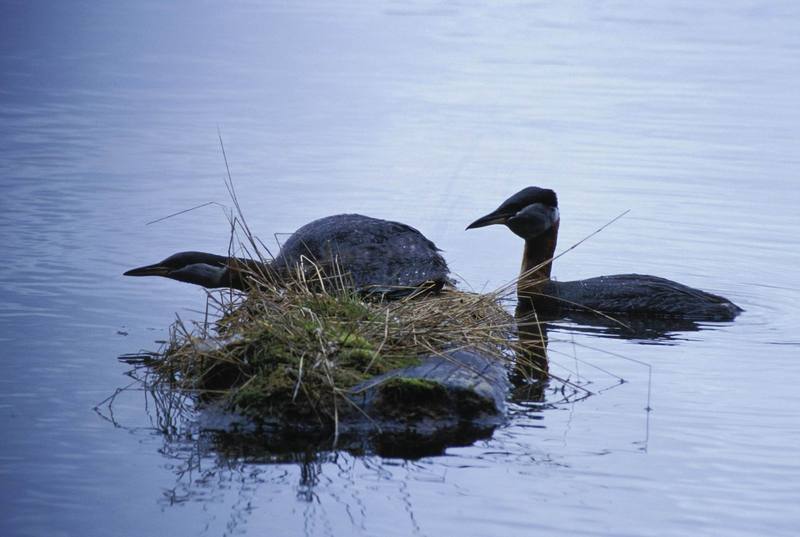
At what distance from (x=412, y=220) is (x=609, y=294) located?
330 centimetres

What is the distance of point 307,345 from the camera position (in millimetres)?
7785

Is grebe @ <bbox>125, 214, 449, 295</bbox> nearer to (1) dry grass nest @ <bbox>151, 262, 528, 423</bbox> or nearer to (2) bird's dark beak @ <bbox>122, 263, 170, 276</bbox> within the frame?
(2) bird's dark beak @ <bbox>122, 263, 170, 276</bbox>

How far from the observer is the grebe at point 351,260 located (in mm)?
10102

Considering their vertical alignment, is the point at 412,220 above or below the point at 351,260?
above

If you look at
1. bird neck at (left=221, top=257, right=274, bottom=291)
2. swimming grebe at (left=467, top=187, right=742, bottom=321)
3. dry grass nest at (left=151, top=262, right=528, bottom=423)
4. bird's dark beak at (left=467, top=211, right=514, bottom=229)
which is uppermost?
bird's dark beak at (left=467, top=211, right=514, bottom=229)

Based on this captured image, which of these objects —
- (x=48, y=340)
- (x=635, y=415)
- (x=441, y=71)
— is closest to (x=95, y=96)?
(x=441, y=71)

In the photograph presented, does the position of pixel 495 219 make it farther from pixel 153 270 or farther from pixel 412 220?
pixel 153 270

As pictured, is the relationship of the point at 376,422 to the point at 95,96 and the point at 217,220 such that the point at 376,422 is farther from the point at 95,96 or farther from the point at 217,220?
the point at 95,96

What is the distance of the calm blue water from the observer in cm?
682

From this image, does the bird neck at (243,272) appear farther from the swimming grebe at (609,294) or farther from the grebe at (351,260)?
the swimming grebe at (609,294)

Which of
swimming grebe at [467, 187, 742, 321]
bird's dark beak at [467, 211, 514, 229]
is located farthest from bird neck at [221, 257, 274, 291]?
bird's dark beak at [467, 211, 514, 229]

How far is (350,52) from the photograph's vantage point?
30359mm

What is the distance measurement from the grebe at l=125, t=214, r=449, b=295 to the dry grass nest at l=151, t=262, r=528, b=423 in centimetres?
92

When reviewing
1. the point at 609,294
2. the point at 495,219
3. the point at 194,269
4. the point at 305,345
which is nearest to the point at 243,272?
the point at 194,269
